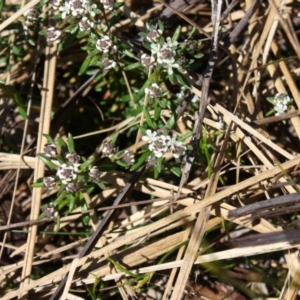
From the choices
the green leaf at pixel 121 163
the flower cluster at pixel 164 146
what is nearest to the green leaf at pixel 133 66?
the flower cluster at pixel 164 146

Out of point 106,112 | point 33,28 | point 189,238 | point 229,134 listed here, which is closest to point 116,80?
point 106,112

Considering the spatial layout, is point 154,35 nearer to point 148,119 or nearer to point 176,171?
point 148,119

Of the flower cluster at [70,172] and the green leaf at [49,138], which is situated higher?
the green leaf at [49,138]

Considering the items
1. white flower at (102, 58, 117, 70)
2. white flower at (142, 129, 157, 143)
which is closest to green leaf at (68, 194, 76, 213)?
white flower at (142, 129, 157, 143)

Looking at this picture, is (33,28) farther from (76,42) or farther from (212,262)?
(212,262)

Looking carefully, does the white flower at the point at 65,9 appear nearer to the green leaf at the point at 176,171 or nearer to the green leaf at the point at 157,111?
the green leaf at the point at 157,111

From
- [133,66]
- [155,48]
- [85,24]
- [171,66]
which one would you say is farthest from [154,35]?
[85,24]

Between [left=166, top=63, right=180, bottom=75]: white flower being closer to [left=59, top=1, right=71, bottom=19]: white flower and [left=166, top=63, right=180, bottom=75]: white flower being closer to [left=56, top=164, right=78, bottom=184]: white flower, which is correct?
[left=59, top=1, right=71, bottom=19]: white flower
